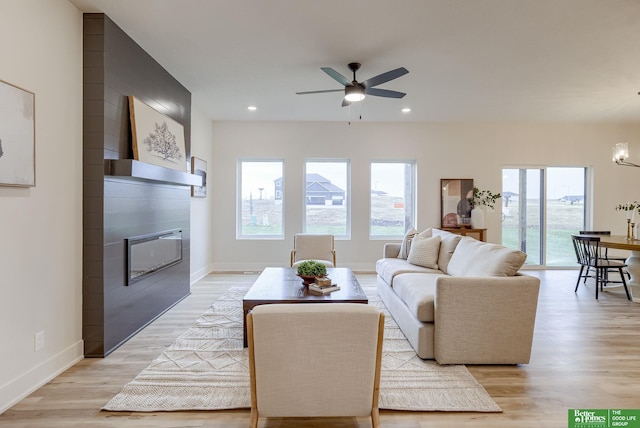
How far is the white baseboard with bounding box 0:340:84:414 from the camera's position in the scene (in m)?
2.07

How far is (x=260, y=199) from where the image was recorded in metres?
6.47

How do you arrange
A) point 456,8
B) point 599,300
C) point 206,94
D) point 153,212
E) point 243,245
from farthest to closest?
point 243,245
point 206,94
point 599,300
point 153,212
point 456,8

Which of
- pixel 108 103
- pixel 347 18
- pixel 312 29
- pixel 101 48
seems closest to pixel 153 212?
pixel 108 103

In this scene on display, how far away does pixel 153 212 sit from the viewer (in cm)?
362

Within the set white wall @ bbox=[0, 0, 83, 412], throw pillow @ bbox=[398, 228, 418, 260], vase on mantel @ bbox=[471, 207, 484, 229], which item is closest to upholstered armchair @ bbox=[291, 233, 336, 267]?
throw pillow @ bbox=[398, 228, 418, 260]

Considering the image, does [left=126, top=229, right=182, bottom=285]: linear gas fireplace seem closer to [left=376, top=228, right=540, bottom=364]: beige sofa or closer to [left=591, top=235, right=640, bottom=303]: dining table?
[left=376, top=228, right=540, bottom=364]: beige sofa

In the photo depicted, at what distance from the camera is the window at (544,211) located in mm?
6496

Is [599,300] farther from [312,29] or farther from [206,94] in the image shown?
[206,94]

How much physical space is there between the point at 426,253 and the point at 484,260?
115cm

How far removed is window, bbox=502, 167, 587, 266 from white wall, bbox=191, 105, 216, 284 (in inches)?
220

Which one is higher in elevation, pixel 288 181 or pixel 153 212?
pixel 288 181

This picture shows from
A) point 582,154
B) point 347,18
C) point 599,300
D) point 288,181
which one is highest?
point 347,18

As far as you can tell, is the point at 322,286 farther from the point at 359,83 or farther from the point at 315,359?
the point at 359,83

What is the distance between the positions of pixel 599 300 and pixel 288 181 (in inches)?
198
